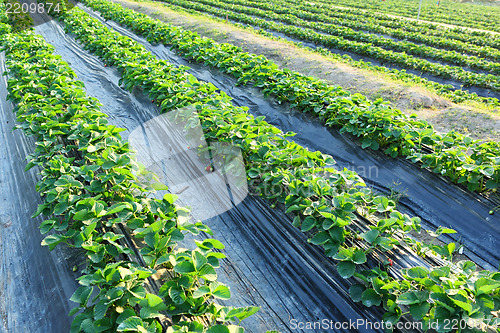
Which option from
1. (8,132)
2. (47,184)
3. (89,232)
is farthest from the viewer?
(8,132)

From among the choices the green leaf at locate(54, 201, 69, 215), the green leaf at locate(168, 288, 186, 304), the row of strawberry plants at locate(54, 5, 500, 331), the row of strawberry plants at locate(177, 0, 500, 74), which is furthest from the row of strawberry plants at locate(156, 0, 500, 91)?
Result: the green leaf at locate(54, 201, 69, 215)

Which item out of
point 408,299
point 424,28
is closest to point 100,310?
point 408,299

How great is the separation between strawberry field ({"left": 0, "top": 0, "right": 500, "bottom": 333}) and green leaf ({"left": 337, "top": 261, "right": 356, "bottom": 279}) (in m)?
0.06

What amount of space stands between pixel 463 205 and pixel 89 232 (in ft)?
12.1

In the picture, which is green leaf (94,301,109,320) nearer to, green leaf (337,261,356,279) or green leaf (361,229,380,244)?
green leaf (337,261,356,279)

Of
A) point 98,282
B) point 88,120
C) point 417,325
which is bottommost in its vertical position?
point 417,325

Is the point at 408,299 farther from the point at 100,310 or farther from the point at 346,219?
the point at 100,310

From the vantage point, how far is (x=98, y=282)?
1.93m

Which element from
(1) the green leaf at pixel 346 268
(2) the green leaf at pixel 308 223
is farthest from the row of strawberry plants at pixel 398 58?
(1) the green leaf at pixel 346 268

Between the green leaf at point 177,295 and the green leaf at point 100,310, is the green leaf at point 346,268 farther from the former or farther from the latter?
the green leaf at point 100,310

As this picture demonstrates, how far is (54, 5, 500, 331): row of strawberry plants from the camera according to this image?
193cm

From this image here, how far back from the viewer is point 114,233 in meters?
2.52

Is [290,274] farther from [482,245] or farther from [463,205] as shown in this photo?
[463,205]

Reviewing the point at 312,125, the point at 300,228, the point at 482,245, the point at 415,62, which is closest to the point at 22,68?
the point at 312,125
